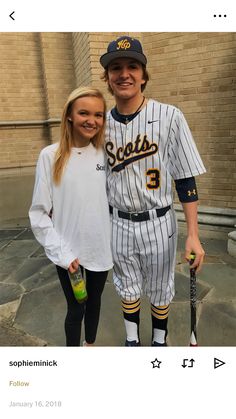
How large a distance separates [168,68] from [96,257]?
3.36 m

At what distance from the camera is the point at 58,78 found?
563cm

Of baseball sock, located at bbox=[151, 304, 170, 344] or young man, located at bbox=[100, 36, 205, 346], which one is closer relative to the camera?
young man, located at bbox=[100, 36, 205, 346]

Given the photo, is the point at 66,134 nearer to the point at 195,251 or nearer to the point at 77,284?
the point at 77,284

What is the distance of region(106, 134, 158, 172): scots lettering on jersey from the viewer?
1.69 metres

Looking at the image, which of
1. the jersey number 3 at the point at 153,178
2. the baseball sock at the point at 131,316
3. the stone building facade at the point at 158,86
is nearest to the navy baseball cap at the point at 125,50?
the jersey number 3 at the point at 153,178

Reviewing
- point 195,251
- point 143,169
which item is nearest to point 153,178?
point 143,169

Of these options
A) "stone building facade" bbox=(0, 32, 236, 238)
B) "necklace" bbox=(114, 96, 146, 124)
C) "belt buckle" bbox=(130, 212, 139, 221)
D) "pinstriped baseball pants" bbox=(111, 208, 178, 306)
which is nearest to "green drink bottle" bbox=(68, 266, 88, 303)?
"pinstriped baseball pants" bbox=(111, 208, 178, 306)

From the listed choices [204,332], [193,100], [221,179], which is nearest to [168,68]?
[193,100]

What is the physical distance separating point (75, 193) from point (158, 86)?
326 centimetres

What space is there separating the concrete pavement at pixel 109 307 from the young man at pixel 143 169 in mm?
822

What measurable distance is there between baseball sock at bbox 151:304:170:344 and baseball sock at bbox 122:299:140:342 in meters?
0.12

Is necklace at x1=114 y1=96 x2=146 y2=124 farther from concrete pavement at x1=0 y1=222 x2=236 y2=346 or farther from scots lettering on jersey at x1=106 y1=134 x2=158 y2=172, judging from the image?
concrete pavement at x1=0 y1=222 x2=236 y2=346

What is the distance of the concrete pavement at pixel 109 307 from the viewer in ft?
8.07

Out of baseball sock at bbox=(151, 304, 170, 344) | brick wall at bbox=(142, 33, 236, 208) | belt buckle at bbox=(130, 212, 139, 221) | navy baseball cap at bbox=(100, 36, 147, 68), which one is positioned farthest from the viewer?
brick wall at bbox=(142, 33, 236, 208)
